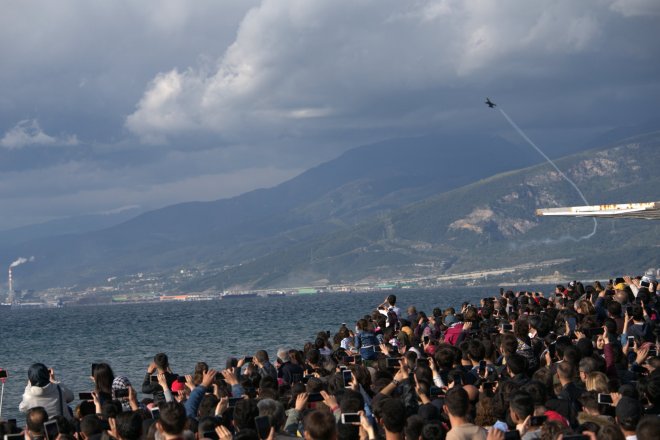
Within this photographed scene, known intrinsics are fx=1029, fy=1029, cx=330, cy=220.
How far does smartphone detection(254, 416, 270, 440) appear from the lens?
9102 millimetres

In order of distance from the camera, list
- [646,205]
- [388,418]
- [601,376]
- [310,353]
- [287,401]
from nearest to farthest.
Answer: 1. [388,418]
2. [601,376]
3. [287,401]
4. [310,353]
5. [646,205]

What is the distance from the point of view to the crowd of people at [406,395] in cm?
981

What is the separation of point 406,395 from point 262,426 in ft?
13.9

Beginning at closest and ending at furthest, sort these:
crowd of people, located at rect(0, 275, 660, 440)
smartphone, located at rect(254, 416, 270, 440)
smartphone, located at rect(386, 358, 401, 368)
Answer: smartphone, located at rect(254, 416, 270, 440) → crowd of people, located at rect(0, 275, 660, 440) → smartphone, located at rect(386, 358, 401, 368)

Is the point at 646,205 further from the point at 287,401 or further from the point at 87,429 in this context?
the point at 87,429

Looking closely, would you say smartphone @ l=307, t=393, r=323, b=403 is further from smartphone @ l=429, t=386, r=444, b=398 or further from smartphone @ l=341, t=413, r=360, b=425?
smartphone @ l=341, t=413, r=360, b=425

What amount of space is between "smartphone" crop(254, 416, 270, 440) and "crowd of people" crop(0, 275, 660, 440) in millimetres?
Result: 13

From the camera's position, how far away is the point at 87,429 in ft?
35.8

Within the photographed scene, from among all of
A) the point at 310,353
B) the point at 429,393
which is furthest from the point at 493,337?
the point at 429,393

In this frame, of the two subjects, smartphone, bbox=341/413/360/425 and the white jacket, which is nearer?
smartphone, bbox=341/413/360/425

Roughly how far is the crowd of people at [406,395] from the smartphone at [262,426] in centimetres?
1

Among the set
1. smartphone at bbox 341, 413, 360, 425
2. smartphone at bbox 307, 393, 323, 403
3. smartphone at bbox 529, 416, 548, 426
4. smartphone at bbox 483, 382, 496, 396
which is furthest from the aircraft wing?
smartphone at bbox 341, 413, 360, 425

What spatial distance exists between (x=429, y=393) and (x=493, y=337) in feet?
19.3

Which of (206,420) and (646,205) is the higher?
(646,205)
